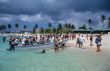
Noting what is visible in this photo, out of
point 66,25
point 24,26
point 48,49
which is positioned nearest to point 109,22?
point 66,25

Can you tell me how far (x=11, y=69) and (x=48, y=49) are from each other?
1549cm

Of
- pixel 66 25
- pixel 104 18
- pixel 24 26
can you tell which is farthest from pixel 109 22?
pixel 24 26

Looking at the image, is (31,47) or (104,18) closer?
(31,47)

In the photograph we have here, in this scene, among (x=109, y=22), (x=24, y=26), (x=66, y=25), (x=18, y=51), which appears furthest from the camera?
(x=24, y=26)

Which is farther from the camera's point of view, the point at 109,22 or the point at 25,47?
the point at 109,22

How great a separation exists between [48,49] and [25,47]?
2964mm

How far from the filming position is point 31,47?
3022 cm

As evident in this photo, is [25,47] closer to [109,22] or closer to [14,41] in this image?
[14,41]

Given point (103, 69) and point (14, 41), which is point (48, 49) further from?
point (103, 69)

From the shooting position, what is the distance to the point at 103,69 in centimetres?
1493

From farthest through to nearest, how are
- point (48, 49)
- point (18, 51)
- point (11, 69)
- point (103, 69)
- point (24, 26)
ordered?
point (24, 26) → point (48, 49) → point (18, 51) → point (11, 69) → point (103, 69)

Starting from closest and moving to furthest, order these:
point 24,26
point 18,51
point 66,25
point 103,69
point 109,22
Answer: point 103,69 < point 18,51 < point 109,22 < point 66,25 < point 24,26

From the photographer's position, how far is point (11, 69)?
16.0 metres

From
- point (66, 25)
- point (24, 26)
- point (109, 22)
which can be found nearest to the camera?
point (109, 22)
